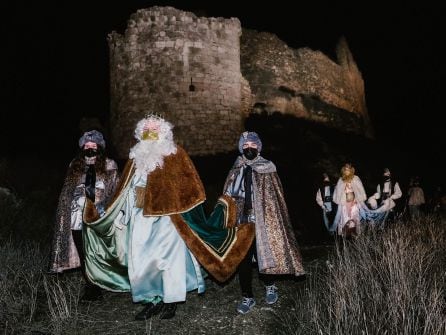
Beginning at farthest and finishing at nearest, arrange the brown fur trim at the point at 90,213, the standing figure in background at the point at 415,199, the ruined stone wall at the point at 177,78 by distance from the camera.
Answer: the ruined stone wall at the point at 177,78 < the standing figure in background at the point at 415,199 < the brown fur trim at the point at 90,213

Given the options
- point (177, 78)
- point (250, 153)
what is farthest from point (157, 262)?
point (177, 78)

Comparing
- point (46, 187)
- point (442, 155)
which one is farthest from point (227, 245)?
point (442, 155)

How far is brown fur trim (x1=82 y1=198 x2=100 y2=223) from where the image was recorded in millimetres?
4203

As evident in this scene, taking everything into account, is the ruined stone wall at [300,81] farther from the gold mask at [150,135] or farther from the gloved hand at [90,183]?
the gold mask at [150,135]

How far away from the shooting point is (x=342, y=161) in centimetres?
1565

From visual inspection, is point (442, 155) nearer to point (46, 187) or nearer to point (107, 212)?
point (46, 187)

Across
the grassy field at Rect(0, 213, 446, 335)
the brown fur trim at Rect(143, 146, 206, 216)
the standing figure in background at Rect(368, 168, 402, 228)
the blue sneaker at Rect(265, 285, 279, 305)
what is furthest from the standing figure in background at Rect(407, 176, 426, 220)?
the brown fur trim at Rect(143, 146, 206, 216)

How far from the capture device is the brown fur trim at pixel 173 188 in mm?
3869

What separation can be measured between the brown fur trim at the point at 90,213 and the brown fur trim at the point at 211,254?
862mm

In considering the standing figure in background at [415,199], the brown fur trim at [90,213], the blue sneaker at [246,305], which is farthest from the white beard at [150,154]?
the standing figure in background at [415,199]

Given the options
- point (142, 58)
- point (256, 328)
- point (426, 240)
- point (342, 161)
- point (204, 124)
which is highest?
point (142, 58)

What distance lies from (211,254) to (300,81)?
619 inches

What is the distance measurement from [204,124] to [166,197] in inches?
399

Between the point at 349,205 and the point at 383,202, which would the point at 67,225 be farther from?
the point at 383,202
